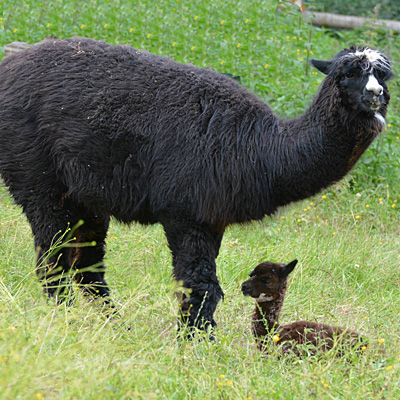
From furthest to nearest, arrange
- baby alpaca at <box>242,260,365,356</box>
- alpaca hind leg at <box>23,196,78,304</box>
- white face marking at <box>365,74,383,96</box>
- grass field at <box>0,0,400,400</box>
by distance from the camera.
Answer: alpaca hind leg at <box>23,196,78,304</box>, baby alpaca at <box>242,260,365,356</box>, white face marking at <box>365,74,383,96</box>, grass field at <box>0,0,400,400</box>

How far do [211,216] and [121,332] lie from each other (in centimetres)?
96

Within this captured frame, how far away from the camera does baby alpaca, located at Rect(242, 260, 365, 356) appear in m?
4.34

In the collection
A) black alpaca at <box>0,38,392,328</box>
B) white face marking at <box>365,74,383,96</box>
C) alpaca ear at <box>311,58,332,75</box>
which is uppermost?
white face marking at <box>365,74,383,96</box>

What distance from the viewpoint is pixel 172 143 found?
4.48 meters

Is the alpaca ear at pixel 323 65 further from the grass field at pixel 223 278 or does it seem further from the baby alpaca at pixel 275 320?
the baby alpaca at pixel 275 320

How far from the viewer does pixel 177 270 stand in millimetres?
4508

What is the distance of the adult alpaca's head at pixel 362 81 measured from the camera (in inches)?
163

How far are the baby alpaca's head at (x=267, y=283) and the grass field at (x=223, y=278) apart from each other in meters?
0.31

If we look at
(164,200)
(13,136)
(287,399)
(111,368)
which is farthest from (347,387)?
(13,136)

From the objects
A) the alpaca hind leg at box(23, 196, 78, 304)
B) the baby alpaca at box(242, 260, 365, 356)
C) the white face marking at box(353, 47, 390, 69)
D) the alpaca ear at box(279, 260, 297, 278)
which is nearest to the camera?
the white face marking at box(353, 47, 390, 69)

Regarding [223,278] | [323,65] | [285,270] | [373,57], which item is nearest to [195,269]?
[285,270]

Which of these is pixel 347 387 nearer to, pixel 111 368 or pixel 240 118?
pixel 111 368

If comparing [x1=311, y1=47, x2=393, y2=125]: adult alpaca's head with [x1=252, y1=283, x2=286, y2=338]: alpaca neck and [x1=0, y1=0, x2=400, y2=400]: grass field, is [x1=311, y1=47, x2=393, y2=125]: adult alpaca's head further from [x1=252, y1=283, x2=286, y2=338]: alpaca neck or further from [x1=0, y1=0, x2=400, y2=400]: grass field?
[x1=252, y1=283, x2=286, y2=338]: alpaca neck

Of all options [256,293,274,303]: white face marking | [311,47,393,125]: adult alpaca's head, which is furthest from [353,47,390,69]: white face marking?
[256,293,274,303]: white face marking
